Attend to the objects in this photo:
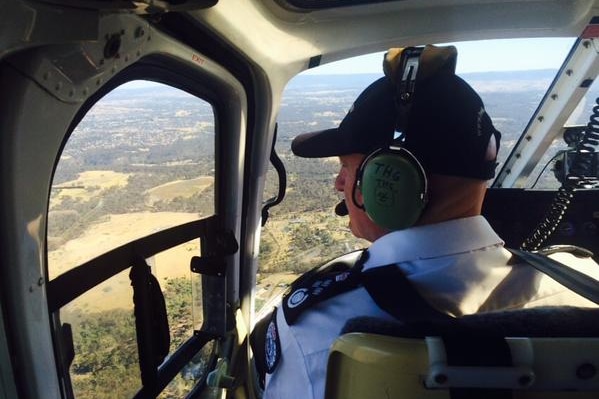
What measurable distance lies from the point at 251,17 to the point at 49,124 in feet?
3.10

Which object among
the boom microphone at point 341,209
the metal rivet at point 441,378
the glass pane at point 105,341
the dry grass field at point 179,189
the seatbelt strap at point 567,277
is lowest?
the glass pane at point 105,341

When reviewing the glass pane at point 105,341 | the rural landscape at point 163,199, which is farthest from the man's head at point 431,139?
the glass pane at point 105,341

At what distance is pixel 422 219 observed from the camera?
1.32 metres

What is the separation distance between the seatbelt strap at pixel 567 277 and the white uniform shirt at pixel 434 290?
28 mm

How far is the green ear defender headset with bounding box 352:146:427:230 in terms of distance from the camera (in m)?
1.24

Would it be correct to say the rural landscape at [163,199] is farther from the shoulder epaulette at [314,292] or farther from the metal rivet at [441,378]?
the metal rivet at [441,378]

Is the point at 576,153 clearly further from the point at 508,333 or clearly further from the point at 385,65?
the point at 508,333

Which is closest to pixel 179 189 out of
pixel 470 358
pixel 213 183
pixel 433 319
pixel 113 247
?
pixel 213 183

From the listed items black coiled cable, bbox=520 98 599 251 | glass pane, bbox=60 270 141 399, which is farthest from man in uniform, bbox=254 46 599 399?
black coiled cable, bbox=520 98 599 251

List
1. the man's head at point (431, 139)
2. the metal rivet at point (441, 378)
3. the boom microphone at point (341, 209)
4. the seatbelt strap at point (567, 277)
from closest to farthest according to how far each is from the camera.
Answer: the metal rivet at point (441, 378), the seatbelt strap at point (567, 277), the man's head at point (431, 139), the boom microphone at point (341, 209)

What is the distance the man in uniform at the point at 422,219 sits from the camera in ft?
3.97

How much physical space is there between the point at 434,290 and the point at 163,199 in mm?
1025

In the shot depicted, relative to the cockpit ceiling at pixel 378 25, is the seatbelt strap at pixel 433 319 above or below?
below

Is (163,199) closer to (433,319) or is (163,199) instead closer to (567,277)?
(433,319)
